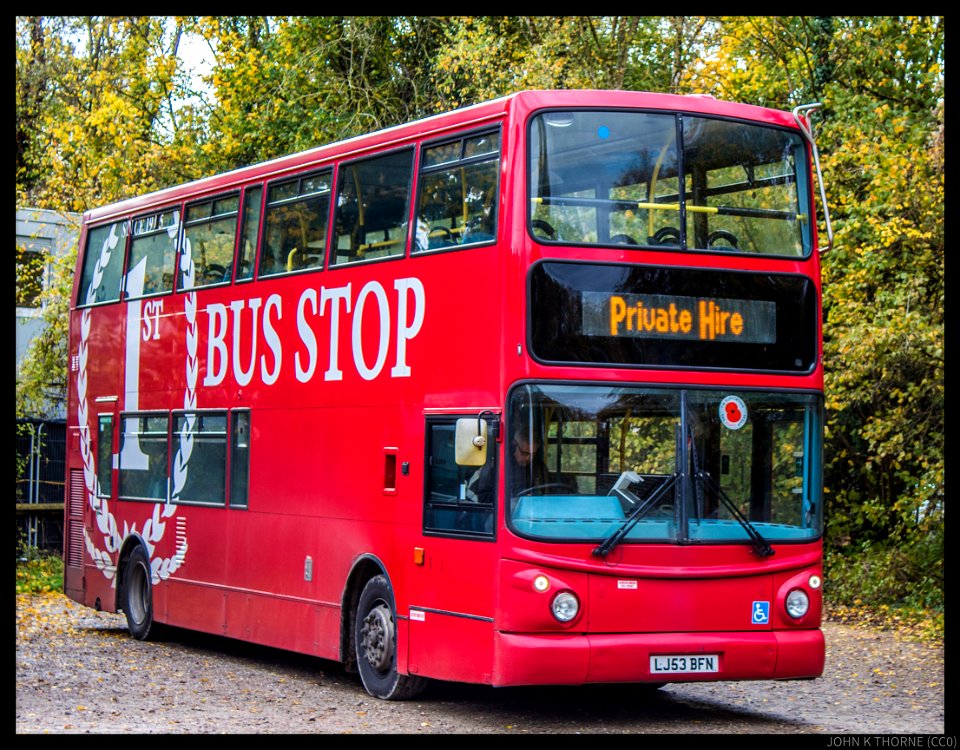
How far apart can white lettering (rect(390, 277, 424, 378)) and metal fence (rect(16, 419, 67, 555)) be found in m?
15.2

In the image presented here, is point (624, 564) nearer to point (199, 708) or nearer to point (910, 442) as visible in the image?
point (199, 708)

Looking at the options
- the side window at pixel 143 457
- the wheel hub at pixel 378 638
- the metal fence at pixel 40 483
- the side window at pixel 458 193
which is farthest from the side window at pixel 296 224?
the metal fence at pixel 40 483

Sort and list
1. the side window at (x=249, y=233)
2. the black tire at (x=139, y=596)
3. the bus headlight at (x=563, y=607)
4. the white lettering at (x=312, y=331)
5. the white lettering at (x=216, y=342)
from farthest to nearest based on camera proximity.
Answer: the black tire at (x=139, y=596)
the white lettering at (x=216, y=342)
the side window at (x=249, y=233)
the white lettering at (x=312, y=331)
the bus headlight at (x=563, y=607)

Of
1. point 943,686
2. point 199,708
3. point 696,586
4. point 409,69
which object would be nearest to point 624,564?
point 696,586

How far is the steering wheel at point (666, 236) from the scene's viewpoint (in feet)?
37.1

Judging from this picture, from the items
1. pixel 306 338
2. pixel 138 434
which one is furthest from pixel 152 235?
pixel 306 338

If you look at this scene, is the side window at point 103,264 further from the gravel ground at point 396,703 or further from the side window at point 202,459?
the gravel ground at point 396,703

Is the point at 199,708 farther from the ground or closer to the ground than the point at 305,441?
closer to the ground

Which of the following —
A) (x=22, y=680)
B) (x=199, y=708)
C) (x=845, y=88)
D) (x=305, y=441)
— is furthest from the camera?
(x=845, y=88)

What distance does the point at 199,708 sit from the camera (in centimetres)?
1197

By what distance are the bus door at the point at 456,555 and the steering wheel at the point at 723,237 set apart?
205cm

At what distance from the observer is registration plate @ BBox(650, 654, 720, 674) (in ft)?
36.0

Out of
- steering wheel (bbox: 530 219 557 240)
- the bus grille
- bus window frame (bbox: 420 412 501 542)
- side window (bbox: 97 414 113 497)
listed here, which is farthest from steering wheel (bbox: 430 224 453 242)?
the bus grille

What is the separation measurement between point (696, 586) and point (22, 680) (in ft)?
19.1
